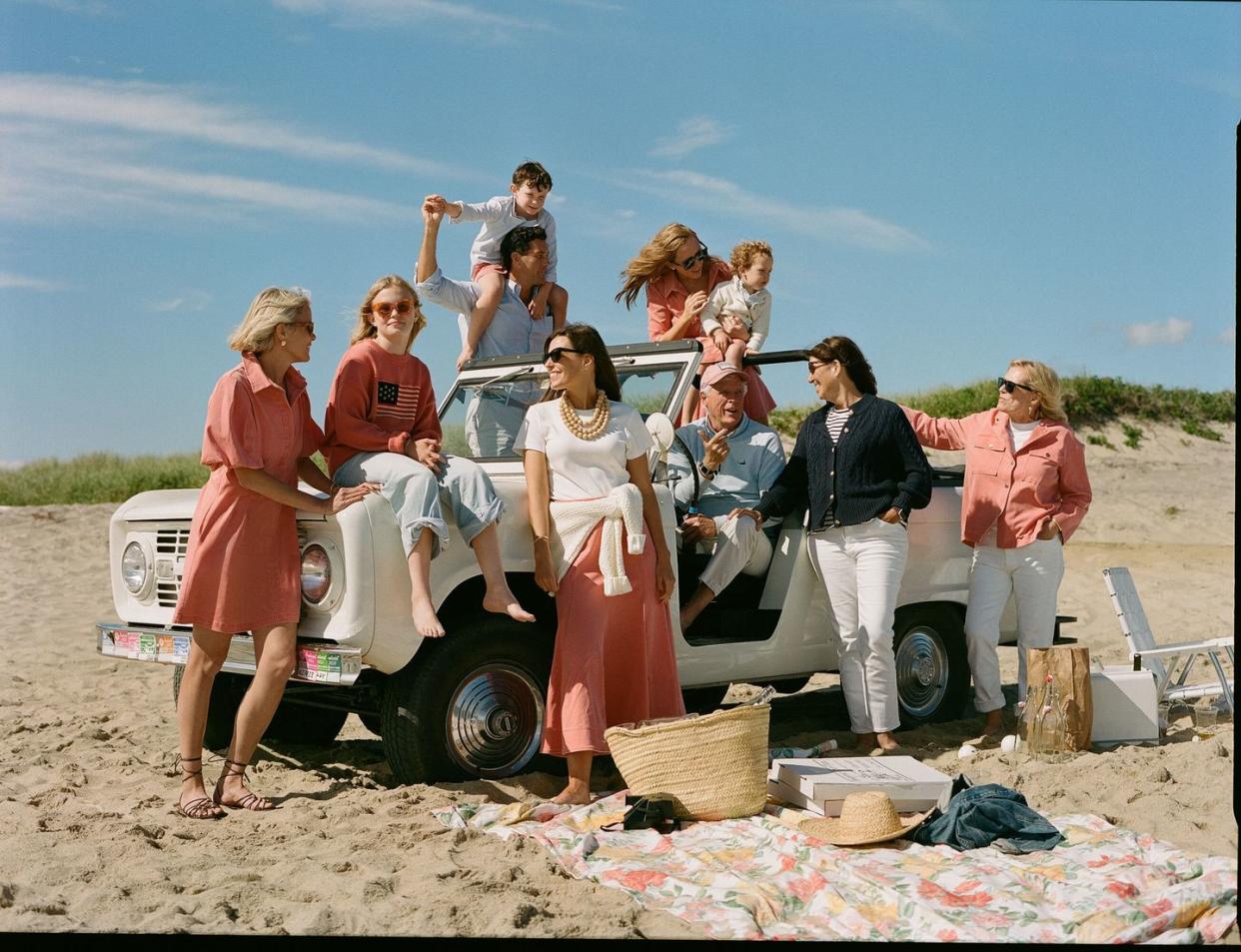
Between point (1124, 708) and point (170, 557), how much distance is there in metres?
4.86

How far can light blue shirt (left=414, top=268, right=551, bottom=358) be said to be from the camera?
7.54 metres

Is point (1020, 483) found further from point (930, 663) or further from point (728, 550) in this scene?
point (728, 550)

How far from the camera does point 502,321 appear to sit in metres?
7.64

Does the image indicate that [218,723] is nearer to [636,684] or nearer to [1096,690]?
[636,684]

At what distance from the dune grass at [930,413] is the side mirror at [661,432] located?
16.5m

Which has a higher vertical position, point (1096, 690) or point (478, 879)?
point (1096, 690)

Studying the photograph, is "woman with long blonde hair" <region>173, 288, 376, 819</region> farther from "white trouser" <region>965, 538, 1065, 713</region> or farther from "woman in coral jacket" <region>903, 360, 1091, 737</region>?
"white trouser" <region>965, 538, 1065, 713</region>

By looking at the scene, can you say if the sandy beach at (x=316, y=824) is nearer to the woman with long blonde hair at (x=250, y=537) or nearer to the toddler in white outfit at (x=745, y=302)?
the woman with long blonde hair at (x=250, y=537)

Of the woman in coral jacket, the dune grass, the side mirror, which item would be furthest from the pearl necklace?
the dune grass

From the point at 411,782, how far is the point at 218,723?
5.62 ft

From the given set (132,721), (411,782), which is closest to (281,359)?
(411,782)

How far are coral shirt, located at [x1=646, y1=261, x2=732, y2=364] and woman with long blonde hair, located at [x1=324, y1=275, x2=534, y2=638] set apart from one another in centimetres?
237

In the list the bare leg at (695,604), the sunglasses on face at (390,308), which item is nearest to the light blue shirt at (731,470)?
the bare leg at (695,604)

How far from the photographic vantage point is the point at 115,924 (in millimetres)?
4465
